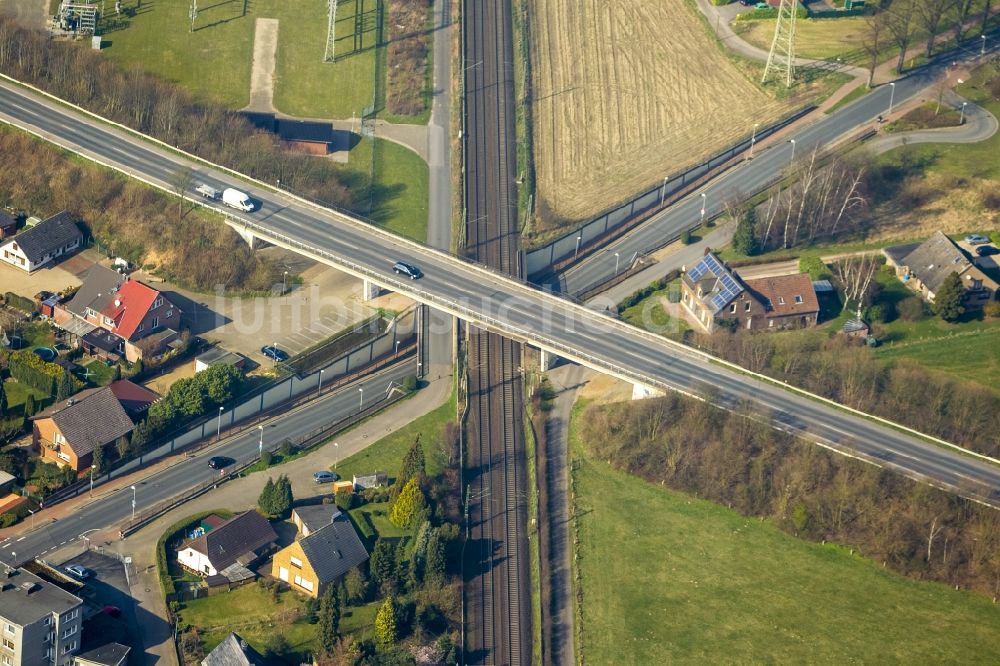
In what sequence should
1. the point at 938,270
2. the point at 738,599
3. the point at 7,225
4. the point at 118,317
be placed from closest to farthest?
the point at 738,599 < the point at 118,317 < the point at 938,270 < the point at 7,225

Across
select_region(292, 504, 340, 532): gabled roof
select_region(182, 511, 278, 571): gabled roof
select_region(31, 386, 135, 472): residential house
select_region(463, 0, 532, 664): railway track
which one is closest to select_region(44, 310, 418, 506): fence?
select_region(31, 386, 135, 472): residential house

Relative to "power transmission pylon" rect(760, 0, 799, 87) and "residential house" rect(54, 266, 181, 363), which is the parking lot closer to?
"residential house" rect(54, 266, 181, 363)

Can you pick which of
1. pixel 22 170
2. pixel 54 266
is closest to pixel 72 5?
pixel 22 170

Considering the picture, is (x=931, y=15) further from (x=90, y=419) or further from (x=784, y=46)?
(x=90, y=419)

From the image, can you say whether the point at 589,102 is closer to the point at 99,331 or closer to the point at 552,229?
the point at 552,229

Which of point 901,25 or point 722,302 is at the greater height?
point 901,25

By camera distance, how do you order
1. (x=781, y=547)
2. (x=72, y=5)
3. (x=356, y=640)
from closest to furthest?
1. (x=356, y=640)
2. (x=781, y=547)
3. (x=72, y=5)

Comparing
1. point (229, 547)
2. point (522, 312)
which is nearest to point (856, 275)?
point (522, 312)
